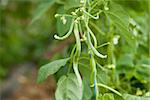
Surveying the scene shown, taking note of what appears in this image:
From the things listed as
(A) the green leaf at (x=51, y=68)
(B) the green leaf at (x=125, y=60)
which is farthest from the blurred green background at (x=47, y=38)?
(A) the green leaf at (x=51, y=68)

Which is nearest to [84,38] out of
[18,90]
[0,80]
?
[0,80]

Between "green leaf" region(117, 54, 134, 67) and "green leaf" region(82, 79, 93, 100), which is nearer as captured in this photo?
"green leaf" region(82, 79, 93, 100)

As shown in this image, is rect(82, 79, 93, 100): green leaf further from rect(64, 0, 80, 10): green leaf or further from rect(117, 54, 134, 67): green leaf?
rect(117, 54, 134, 67): green leaf

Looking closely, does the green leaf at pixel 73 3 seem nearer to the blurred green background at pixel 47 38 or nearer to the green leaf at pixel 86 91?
the blurred green background at pixel 47 38

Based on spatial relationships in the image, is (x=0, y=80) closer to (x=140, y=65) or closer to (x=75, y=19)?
(x=140, y=65)

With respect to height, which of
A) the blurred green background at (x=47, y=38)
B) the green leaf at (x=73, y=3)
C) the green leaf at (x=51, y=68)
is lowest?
the blurred green background at (x=47, y=38)

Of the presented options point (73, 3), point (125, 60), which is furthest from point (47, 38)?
point (73, 3)

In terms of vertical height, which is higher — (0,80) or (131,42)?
(131,42)

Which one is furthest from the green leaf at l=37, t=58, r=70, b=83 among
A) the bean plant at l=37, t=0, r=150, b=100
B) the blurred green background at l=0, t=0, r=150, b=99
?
the blurred green background at l=0, t=0, r=150, b=99
